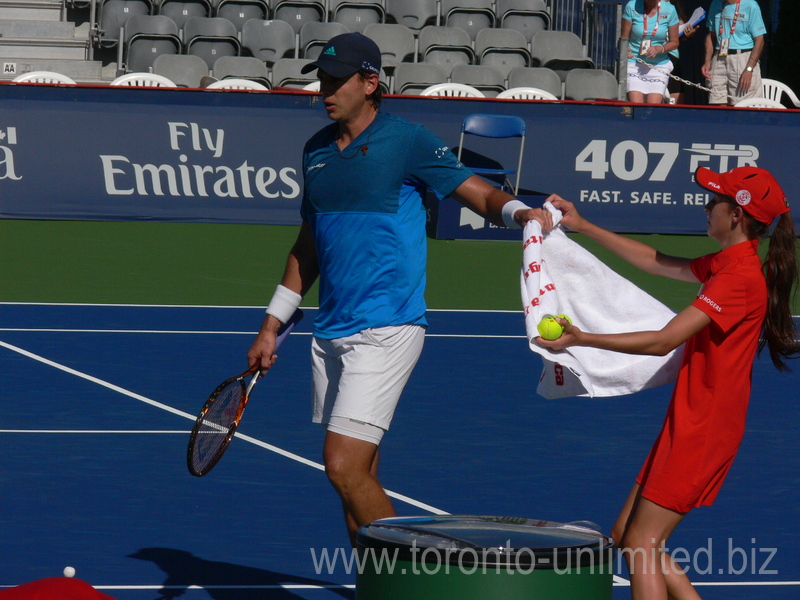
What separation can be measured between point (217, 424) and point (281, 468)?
1833mm

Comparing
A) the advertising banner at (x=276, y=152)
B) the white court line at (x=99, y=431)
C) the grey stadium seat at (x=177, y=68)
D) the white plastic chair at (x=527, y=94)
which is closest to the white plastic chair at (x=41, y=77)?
the advertising banner at (x=276, y=152)

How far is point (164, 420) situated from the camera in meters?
7.25

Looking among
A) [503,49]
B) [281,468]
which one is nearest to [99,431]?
[281,468]

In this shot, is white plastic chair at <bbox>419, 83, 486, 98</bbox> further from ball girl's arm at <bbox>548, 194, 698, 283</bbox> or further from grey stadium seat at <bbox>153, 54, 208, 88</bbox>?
ball girl's arm at <bbox>548, 194, 698, 283</bbox>

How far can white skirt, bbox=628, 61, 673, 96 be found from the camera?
16.6m

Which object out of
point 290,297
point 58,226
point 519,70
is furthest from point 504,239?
point 290,297

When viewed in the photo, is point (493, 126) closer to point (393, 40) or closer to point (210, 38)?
point (393, 40)

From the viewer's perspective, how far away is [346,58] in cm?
427

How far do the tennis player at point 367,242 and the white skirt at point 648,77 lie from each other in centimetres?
1282

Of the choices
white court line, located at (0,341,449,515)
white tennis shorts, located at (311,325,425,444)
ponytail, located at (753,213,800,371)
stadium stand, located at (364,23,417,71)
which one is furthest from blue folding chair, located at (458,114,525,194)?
ponytail, located at (753,213,800,371)

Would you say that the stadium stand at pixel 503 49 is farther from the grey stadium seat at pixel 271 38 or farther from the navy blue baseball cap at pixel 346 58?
the navy blue baseball cap at pixel 346 58

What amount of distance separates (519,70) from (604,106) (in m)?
3.31

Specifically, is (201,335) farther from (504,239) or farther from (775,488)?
(504,239)

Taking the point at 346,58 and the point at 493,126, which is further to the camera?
the point at 493,126
